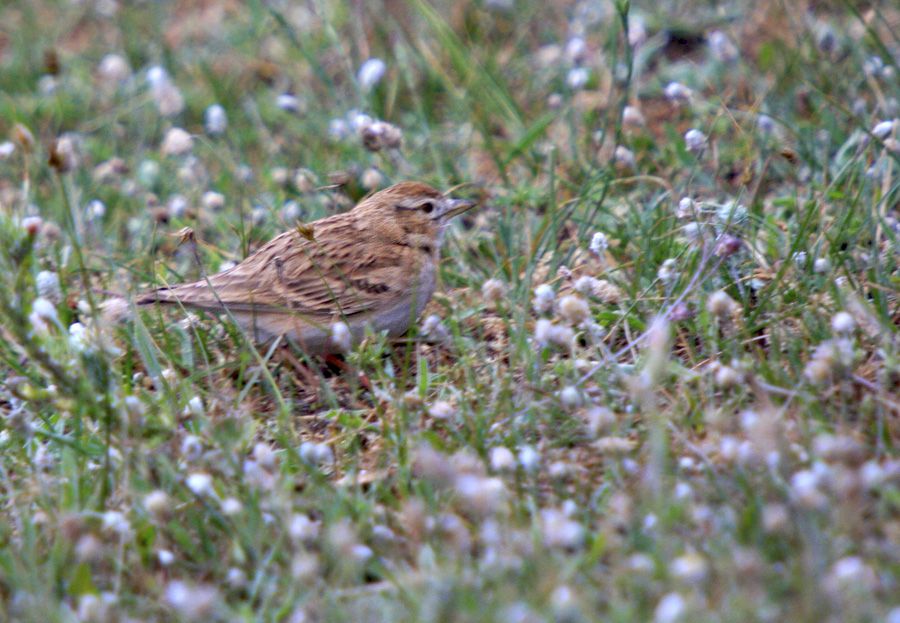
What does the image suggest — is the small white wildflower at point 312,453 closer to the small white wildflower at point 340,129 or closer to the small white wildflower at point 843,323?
the small white wildflower at point 843,323

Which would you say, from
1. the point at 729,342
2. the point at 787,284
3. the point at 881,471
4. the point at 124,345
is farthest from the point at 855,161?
the point at 124,345

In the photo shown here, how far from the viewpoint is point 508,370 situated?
455 cm

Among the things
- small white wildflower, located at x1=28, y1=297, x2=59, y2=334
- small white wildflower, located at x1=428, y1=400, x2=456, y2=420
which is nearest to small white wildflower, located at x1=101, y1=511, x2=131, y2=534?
small white wildflower, located at x1=28, y1=297, x2=59, y2=334

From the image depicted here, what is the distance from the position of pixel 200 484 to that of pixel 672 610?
5.44ft

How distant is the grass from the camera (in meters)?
3.22

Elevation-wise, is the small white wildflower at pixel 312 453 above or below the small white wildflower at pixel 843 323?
below

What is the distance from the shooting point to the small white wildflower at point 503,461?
3836 mm

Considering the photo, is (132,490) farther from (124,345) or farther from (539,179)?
(539,179)

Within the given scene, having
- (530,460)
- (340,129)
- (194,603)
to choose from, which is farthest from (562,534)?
(340,129)

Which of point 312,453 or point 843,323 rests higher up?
point 843,323

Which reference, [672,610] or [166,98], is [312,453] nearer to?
[672,610]

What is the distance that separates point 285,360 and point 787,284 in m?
2.22

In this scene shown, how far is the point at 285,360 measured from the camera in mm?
5121

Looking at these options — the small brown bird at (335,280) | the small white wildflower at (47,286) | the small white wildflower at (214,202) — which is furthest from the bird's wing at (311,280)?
the small white wildflower at (214,202)
